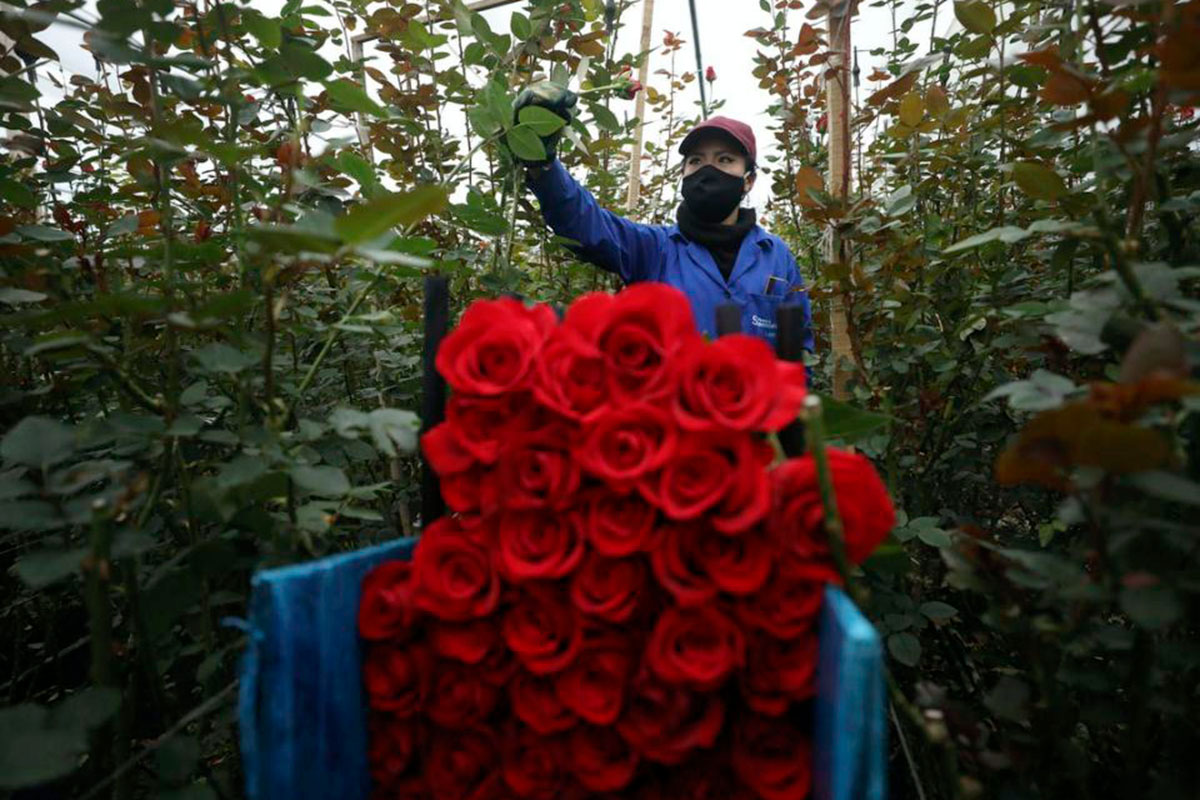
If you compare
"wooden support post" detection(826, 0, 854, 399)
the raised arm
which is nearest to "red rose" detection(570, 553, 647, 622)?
"wooden support post" detection(826, 0, 854, 399)

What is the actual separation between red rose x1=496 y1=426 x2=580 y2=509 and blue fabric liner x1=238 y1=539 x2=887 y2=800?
20 centimetres

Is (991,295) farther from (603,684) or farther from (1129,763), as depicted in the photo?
(603,684)

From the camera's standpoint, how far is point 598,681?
23.6 inches

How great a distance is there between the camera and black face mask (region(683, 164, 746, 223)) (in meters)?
2.38

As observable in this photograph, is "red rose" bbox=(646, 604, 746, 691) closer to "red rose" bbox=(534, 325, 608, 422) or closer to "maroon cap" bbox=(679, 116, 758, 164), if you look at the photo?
"red rose" bbox=(534, 325, 608, 422)

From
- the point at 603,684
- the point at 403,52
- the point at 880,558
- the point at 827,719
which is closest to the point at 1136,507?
the point at 880,558

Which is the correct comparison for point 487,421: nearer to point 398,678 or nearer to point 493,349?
point 493,349

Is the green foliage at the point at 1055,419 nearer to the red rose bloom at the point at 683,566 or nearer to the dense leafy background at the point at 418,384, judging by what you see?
the dense leafy background at the point at 418,384

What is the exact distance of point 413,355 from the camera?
1637 mm

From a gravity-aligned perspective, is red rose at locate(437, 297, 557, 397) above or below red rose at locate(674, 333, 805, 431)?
above

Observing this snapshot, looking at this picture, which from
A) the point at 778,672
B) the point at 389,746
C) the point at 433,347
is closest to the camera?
the point at 778,672

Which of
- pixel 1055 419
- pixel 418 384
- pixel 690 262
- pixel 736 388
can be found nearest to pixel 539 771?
pixel 736 388

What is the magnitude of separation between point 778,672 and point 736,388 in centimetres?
25

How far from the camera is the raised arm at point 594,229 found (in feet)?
6.64
